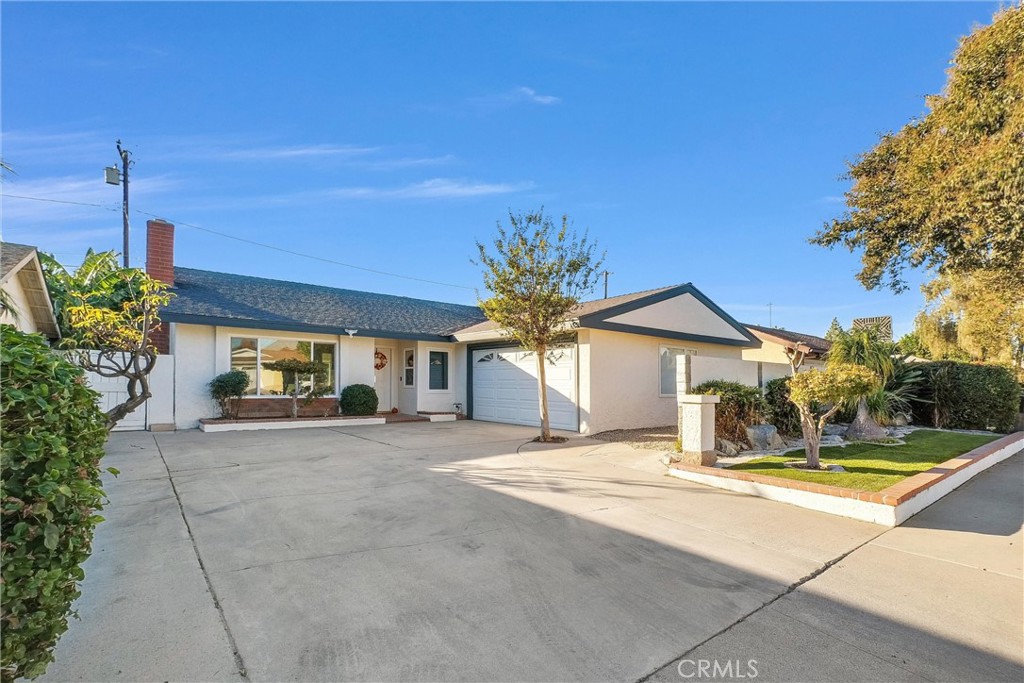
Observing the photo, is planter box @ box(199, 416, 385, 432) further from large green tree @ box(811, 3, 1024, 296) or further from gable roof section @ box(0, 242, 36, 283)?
large green tree @ box(811, 3, 1024, 296)

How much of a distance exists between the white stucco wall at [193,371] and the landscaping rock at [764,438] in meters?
12.7

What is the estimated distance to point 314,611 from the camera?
305cm

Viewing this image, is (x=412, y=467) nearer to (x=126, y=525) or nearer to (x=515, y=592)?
(x=126, y=525)

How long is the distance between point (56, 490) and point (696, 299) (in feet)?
48.5

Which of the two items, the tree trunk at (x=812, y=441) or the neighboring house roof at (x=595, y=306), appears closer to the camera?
the tree trunk at (x=812, y=441)

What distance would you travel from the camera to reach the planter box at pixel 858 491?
5.10 metres

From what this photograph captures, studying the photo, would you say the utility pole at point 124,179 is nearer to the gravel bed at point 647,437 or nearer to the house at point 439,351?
the house at point 439,351

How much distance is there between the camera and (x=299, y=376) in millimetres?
13766

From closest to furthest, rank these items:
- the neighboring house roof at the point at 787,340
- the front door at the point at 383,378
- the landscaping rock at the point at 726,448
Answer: the landscaping rock at the point at 726,448 → the front door at the point at 383,378 → the neighboring house roof at the point at 787,340

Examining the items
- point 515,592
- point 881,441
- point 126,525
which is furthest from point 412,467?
point 881,441

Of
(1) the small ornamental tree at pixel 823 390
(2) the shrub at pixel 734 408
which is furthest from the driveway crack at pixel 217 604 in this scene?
(2) the shrub at pixel 734 408

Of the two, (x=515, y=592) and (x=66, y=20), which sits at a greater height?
(x=66, y=20)

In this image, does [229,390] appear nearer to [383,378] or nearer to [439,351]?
[383,378]

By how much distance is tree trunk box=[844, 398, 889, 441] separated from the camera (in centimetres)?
1026
